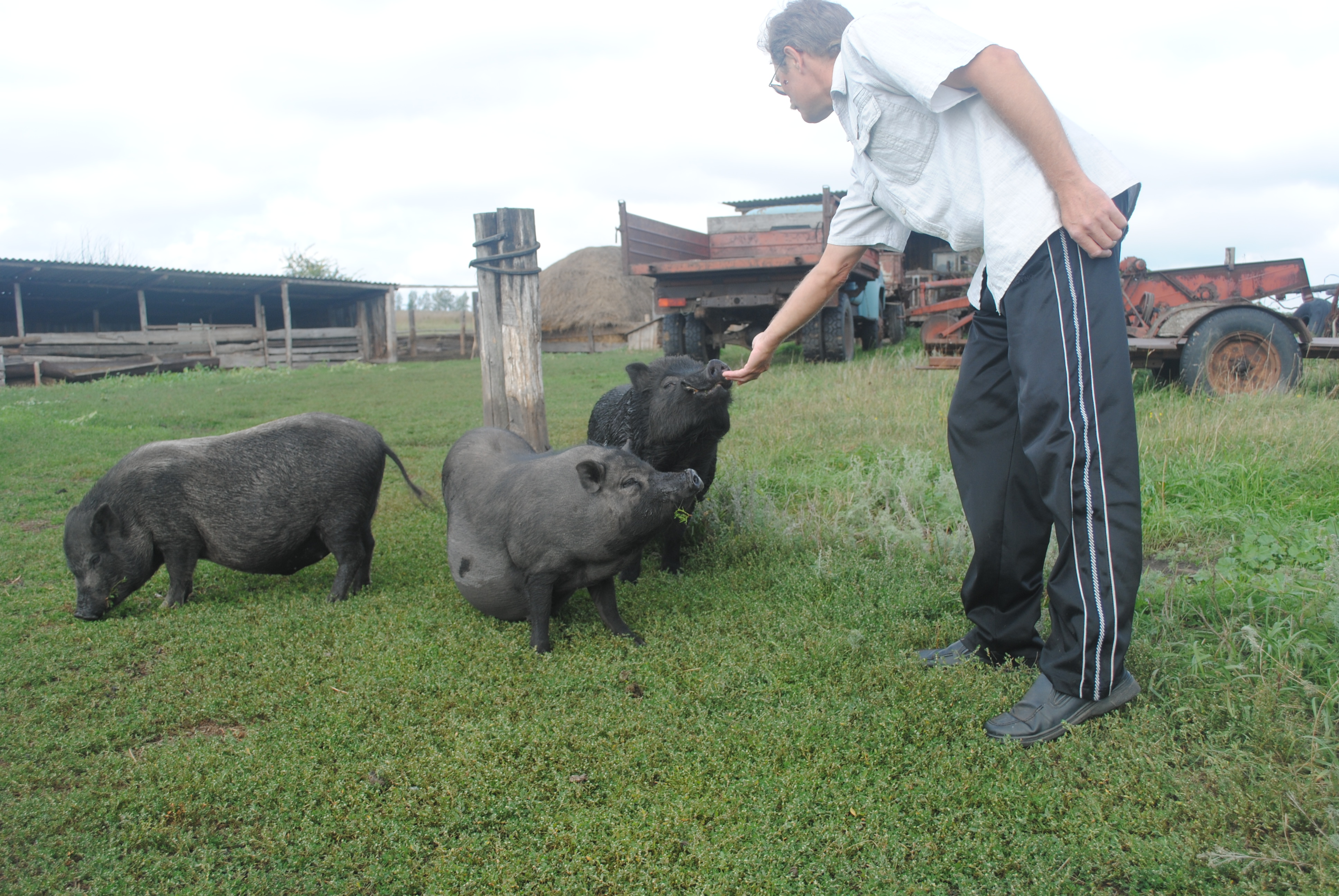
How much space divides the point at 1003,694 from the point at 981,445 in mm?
826

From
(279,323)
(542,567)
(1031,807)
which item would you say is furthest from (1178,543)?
(279,323)

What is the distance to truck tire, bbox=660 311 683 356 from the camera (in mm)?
12320

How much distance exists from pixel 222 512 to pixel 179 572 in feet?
1.21

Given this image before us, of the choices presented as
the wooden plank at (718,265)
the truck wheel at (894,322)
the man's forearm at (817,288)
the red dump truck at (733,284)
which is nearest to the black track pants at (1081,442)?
the man's forearm at (817,288)

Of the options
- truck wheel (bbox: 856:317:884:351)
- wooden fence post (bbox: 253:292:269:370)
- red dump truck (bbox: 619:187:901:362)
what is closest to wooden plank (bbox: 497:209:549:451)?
red dump truck (bbox: 619:187:901:362)

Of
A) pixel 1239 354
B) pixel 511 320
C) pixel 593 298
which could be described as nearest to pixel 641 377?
pixel 511 320

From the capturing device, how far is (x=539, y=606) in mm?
3350

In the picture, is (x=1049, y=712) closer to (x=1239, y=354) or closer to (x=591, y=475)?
(x=591, y=475)

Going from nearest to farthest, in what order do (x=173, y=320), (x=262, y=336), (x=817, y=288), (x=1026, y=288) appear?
(x=1026, y=288) < (x=817, y=288) < (x=262, y=336) < (x=173, y=320)

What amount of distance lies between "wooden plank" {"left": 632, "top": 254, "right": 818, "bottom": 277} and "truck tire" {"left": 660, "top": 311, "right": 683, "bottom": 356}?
A: 2.75ft

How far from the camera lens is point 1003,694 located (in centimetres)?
272

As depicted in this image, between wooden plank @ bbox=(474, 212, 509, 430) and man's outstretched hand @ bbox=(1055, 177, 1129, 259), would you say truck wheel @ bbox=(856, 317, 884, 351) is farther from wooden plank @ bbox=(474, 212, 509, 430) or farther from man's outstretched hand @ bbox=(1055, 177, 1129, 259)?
man's outstretched hand @ bbox=(1055, 177, 1129, 259)

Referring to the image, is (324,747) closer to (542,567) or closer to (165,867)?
(165,867)

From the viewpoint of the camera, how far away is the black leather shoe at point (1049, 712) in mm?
2455
